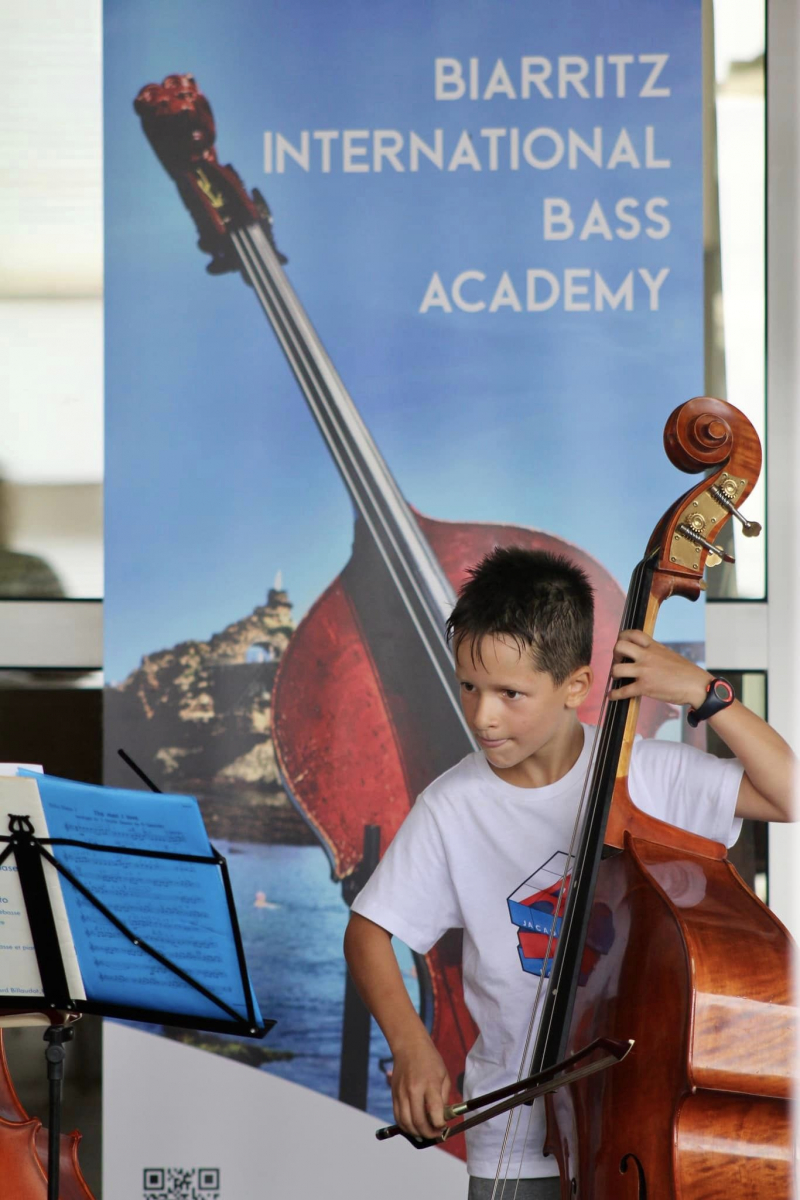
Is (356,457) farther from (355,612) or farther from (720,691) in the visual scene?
(720,691)

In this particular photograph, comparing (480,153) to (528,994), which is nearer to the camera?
(528,994)

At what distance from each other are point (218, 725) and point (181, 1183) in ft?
Answer: 2.64

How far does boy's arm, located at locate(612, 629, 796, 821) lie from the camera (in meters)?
1.31

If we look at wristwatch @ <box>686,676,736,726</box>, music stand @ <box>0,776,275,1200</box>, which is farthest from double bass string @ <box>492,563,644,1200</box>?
music stand @ <box>0,776,275,1200</box>

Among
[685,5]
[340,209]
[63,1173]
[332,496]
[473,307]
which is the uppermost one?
[685,5]

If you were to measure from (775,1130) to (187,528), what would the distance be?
4.73 feet

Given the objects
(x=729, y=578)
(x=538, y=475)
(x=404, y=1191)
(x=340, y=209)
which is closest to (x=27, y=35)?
(x=340, y=209)

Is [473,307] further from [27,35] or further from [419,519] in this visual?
[27,35]

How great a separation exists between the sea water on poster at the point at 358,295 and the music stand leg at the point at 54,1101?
685 mm

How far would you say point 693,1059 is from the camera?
41.9 inches

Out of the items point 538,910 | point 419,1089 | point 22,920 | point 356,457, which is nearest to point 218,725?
point 356,457

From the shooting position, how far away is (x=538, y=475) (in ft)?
7.06

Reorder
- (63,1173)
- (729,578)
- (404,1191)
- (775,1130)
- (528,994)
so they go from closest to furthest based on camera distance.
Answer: (775,1130) → (528,994) → (63,1173) → (404,1191) → (729,578)

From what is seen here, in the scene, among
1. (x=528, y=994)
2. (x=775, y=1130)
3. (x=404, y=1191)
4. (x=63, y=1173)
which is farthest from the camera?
(x=404, y=1191)
